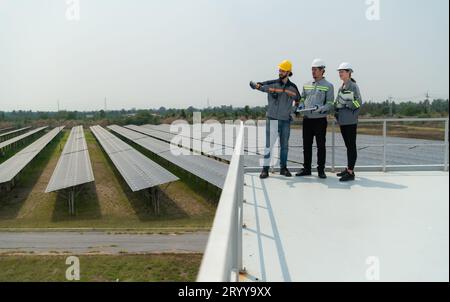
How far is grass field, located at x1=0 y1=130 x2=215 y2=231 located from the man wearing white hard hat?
41.6ft

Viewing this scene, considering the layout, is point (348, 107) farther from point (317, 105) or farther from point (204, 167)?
point (204, 167)

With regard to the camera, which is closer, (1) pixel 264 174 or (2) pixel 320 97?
(2) pixel 320 97

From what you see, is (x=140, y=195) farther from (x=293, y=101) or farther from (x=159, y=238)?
(x=293, y=101)

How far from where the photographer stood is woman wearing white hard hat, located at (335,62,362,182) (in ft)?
15.4

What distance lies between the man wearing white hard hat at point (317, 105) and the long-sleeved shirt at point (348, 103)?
0.40ft

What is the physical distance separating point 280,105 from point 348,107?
826 mm

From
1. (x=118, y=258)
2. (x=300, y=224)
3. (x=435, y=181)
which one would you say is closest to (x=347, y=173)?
(x=435, y=181)

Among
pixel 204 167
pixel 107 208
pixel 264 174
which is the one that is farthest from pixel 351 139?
pixel 107 208

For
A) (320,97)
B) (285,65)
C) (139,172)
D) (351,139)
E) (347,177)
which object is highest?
(285,65)

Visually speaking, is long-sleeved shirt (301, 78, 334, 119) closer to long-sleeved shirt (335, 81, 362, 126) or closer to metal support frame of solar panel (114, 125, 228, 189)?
long-sleeved shirt (335, 81, 362, 126)

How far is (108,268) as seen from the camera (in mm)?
12992

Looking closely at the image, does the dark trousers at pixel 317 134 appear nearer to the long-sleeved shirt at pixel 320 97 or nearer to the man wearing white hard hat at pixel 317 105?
the man wearing white hard hat at pixel 317 105

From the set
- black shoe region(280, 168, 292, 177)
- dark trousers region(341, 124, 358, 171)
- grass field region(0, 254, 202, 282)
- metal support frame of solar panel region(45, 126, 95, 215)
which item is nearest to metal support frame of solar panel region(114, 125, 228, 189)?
grass field region(0, 254, 202, 282)

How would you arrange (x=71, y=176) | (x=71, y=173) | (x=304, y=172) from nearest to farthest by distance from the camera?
1. (x=304, y=172)
2. (x=71, y=176)
3. (x=71, y=173)
